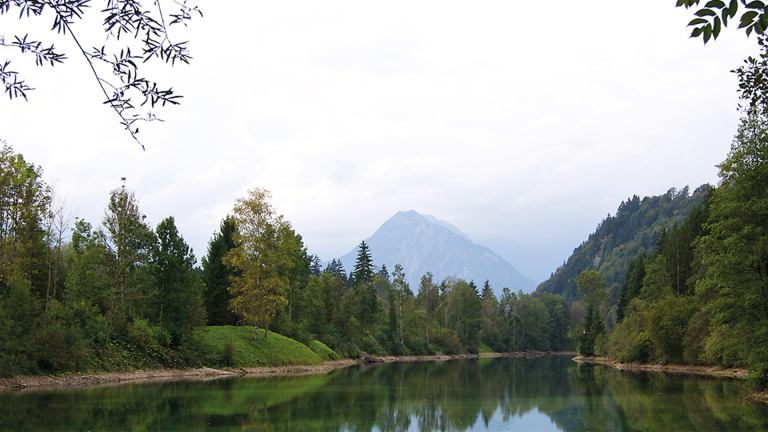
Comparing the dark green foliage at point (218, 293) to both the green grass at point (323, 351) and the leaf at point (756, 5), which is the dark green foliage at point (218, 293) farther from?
the leaf at point (756, 5)

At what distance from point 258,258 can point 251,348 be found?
867cm

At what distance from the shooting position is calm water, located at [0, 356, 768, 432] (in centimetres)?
1864

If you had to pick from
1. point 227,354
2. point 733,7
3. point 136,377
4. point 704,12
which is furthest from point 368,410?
point 227,354

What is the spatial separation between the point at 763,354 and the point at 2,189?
41.0 m

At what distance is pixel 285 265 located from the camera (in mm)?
54812

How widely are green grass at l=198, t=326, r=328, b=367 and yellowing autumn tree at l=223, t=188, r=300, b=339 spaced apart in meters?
1.39

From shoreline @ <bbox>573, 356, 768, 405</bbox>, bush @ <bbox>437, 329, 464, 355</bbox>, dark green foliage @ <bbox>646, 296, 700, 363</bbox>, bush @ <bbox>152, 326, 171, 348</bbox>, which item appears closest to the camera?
shoreline @ <bbox>573, 356, 768, 405</bbox>

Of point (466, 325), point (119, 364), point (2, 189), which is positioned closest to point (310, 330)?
point (119, 364)

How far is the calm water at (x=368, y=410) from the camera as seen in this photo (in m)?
18.6

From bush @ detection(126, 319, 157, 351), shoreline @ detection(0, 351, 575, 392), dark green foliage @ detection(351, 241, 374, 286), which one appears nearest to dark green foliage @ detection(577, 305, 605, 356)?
dark green foliage @ detection(351, 241, 374, 286)

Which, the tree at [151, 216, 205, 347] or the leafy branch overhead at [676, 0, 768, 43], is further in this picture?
the tree at [151, 216, 205, 347]

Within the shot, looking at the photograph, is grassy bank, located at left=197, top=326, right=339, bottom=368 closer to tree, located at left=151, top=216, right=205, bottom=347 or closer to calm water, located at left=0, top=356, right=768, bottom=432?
tree, located at left=151, top=216, right=205, bottom=347

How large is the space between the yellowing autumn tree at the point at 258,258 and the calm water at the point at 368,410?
1858 cm

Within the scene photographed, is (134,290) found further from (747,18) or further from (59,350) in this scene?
(747,18)
